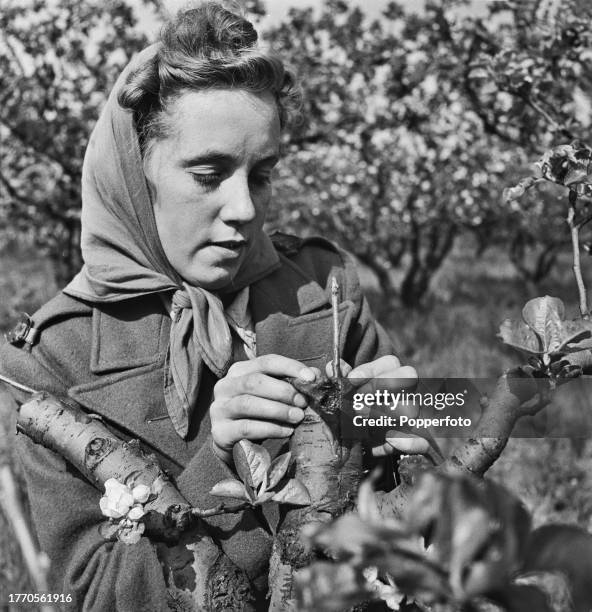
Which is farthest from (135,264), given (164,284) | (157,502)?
(157,502)

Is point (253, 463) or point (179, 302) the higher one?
point (253, 463)

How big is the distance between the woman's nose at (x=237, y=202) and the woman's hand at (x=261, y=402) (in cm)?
51

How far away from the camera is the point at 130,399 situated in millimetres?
1759

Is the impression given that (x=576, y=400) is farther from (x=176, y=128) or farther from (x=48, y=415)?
(x=48, y=415)

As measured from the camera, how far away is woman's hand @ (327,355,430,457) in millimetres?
1153

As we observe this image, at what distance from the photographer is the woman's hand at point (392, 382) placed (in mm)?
1153

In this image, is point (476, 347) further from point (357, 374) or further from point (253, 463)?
point (253, 463)

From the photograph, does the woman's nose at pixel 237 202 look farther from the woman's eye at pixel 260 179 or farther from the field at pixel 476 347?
the field at pixel 476 347

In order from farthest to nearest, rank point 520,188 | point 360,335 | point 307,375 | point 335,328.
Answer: point 360,335, point 520,188, point 307,375, point 335,328

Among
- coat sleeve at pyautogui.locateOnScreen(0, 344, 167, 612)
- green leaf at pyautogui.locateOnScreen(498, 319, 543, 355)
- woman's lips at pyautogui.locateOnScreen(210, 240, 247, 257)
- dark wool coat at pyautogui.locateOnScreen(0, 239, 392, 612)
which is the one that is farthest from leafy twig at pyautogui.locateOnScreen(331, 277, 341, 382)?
woman's lips at pyautogui.locateOnScreen(210, 240, 247, 257)

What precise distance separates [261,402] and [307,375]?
0.34 feet

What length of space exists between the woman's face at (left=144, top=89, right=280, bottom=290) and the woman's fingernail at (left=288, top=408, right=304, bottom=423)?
0.65 metres

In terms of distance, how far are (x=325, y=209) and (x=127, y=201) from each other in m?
5.88

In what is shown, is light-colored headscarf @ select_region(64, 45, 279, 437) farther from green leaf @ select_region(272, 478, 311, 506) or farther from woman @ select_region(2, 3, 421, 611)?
green leaf @ select_region(272, 478, 311, 506)
